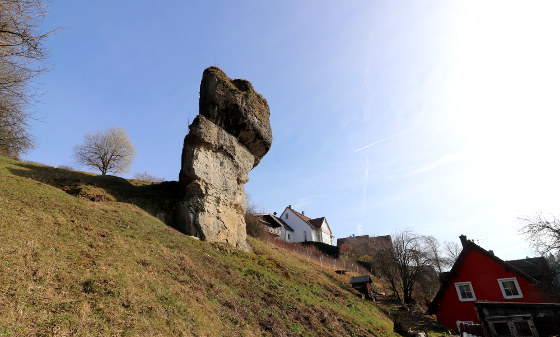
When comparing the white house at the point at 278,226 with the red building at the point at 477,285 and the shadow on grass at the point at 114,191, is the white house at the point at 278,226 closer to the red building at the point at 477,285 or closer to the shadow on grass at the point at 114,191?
the shadow on grass at the point at 114,191

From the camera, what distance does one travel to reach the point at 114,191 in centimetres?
2123

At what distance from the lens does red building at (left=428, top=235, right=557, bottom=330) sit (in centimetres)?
2239

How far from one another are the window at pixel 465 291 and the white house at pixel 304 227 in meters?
38.3

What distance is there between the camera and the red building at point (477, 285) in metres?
22.4

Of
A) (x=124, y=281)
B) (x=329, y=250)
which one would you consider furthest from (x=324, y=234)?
(x=124, y=281)

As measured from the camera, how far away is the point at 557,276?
813 inches

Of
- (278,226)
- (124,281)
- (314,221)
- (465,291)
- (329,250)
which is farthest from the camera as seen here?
(314,221)

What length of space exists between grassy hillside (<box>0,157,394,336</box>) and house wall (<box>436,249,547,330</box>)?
9.89 m

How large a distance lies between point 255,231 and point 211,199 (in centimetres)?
1678

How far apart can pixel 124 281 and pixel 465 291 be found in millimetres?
26646

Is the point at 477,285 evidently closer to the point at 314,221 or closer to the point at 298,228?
the point at 298,228

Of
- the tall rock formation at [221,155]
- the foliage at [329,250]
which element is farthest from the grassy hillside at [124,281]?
the foliage at [329,250]

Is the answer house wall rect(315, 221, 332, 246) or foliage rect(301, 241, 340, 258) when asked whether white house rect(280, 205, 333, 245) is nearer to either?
house wall rect(315, 221, 332, 246)

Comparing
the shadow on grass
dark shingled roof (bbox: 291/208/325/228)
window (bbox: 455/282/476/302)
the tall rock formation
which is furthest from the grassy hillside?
dark shingled roof (bbox: 291/208/325/228)
